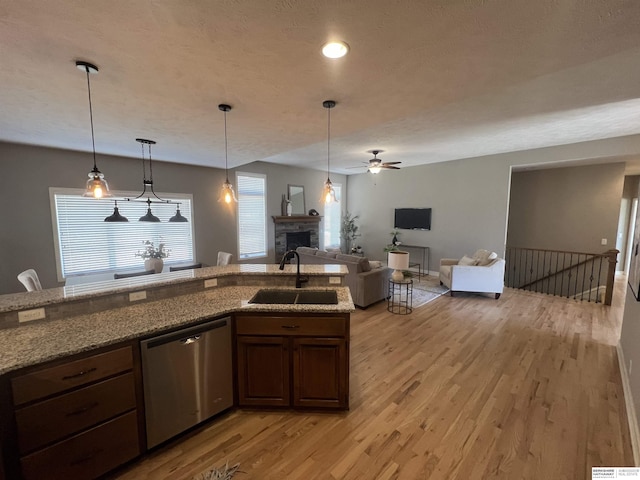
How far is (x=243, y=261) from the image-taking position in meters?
6.34

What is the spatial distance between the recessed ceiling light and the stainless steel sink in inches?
70.2

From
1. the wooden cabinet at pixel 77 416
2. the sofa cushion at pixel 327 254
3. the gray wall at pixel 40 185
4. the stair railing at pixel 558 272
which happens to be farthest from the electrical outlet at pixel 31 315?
the stair railing at pixel 558 272

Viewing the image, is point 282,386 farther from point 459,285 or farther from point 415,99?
point 459,285

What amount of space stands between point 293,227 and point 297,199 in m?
0.80

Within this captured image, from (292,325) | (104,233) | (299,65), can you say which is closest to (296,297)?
(292,325)

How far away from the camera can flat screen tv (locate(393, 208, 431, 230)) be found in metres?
6.99

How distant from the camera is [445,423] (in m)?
2.10

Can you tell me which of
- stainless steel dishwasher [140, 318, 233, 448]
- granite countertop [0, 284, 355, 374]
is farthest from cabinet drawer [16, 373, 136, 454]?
granite countertop [0, 284, 355, 374]

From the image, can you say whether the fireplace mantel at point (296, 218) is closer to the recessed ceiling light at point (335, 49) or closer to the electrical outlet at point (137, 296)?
the electrical outlet at point (137, 296)

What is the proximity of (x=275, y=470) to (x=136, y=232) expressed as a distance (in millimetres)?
4868

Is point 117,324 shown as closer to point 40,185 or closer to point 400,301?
point 40,185

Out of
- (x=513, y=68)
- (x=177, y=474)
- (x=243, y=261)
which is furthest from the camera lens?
(x=243, y=261)

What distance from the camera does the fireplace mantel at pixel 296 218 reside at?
6.80 m

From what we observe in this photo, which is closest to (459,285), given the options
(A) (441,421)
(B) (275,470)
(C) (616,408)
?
(C) (616,408)
